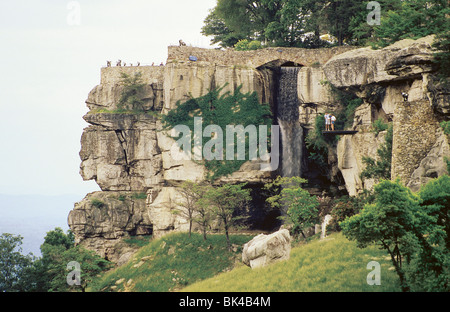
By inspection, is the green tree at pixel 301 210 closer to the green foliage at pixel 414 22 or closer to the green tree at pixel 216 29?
the green foliage at pixel 414 22

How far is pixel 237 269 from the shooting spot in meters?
27.9

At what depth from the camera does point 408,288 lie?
59.0 ft

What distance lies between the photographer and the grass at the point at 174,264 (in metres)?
34.3

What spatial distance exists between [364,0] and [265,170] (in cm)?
1572

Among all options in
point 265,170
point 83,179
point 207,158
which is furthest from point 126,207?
point 265,170

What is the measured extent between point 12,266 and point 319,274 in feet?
83.3

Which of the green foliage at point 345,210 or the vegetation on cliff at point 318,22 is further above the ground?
the vegetation on cliff at point 318,22

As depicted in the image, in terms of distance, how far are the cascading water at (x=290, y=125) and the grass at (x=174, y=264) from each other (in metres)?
7.33

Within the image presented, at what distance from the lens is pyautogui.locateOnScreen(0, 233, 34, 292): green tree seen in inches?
1433

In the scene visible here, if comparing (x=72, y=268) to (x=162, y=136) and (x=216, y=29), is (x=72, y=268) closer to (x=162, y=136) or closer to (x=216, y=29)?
(x=162, y=136)

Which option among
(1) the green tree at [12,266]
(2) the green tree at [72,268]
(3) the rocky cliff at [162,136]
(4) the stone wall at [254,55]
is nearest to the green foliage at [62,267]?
(2) the green tree at [72,268]

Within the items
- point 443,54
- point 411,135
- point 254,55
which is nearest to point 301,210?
point 411,135

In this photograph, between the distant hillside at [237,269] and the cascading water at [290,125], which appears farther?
the cascading water at [290,125]
